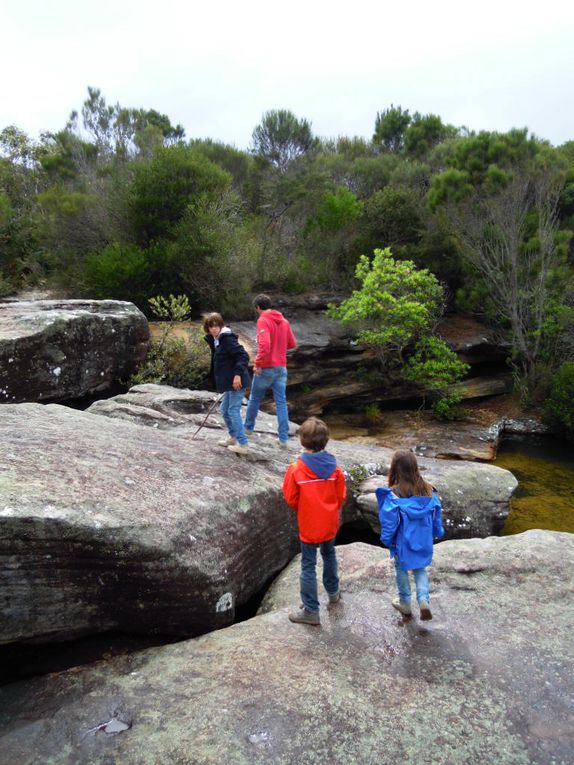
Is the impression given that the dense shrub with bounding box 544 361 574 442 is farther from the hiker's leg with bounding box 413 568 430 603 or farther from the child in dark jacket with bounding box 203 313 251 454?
the hiker's leg with bounding box 413 568 430 603

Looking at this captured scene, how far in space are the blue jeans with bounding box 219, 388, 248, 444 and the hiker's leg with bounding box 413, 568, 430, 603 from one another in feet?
10.8

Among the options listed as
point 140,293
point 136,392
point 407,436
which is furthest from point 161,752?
point 140,293

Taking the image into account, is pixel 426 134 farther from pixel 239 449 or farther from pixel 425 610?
pixel 425 610

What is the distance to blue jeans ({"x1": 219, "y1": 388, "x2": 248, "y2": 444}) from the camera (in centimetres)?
741

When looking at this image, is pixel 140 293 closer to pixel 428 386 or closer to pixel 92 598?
pixel 428 386

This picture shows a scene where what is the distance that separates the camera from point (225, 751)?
3766 millimetres

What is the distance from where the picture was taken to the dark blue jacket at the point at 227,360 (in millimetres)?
7125

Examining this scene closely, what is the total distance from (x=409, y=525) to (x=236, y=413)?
326 cm

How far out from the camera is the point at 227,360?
23.6 feet

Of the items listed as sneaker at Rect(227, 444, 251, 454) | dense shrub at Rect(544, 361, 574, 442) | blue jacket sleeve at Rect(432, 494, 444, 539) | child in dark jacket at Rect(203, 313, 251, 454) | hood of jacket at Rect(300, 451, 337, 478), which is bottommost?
dense shrub at Rect(544, 361, 574, 442)

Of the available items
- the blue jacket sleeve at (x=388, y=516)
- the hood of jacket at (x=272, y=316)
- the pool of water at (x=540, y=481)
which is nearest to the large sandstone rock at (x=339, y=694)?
the blue jacket sleeve at (x=388, y=516)

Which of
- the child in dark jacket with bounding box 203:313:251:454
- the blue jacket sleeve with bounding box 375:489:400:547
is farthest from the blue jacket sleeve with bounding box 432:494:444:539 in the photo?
the child in dark jacket with bounding box 203:313:251:454

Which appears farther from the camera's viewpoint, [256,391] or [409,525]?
[256,391]

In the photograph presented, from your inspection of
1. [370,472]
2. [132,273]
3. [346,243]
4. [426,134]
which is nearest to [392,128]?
[426,134]
